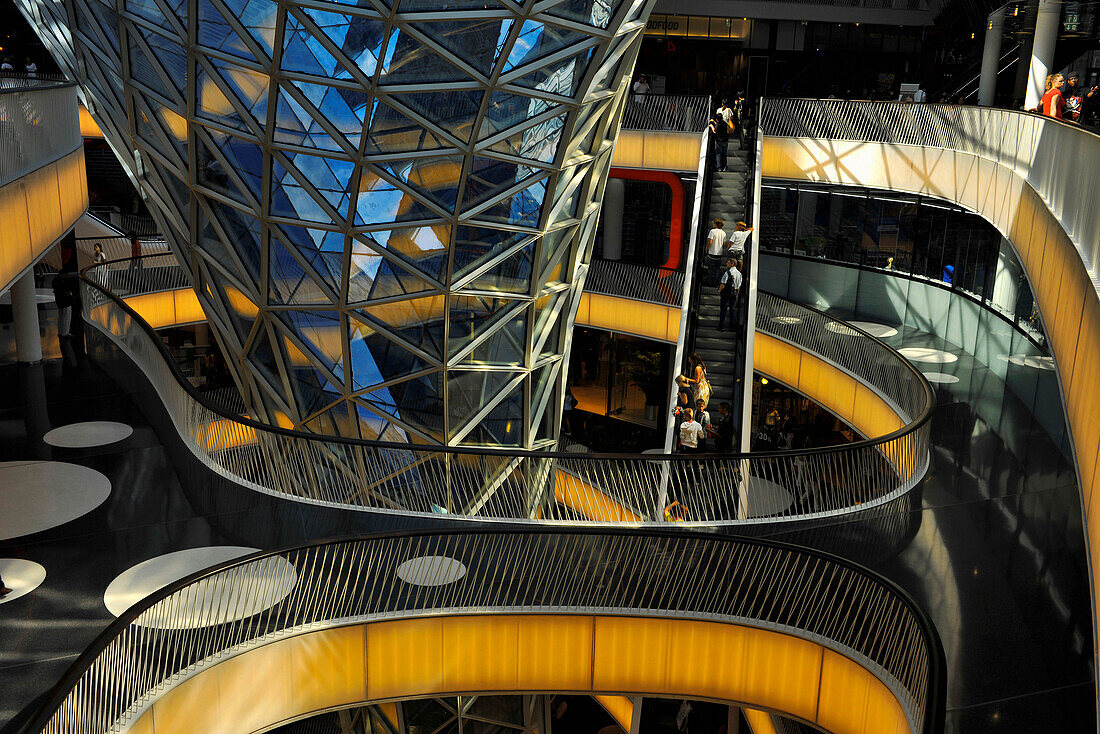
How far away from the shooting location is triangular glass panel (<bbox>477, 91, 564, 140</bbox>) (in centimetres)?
2111

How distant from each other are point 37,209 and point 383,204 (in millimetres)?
7085

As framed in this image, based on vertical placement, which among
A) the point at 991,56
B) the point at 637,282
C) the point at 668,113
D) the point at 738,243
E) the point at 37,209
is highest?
the point at 991,56

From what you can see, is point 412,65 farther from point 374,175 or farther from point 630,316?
point 630,316

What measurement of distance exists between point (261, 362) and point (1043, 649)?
63.8 ft

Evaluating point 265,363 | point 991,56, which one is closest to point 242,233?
point 265,363

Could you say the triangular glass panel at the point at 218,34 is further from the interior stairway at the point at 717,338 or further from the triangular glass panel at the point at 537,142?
the interior stairway at the point at 717,338

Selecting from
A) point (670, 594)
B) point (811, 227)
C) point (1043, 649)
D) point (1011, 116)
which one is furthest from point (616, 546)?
point (811, 227)

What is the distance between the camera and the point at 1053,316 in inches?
554

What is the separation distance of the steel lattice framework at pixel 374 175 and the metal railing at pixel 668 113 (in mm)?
12803

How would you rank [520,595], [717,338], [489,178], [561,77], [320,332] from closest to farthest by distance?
[520,595] < [561,77] < [489,178] < [320,332] < [717,338]

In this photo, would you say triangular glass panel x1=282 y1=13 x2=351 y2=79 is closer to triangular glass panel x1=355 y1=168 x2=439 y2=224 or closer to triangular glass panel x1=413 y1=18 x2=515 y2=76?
triangular glass panel x1=413 y1=18 x2=515 y2=76

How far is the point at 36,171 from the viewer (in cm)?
1828

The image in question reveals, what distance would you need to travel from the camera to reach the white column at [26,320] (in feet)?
92.6

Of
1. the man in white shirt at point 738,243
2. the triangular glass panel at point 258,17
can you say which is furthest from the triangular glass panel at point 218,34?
the man in white shirt at point 738,243
